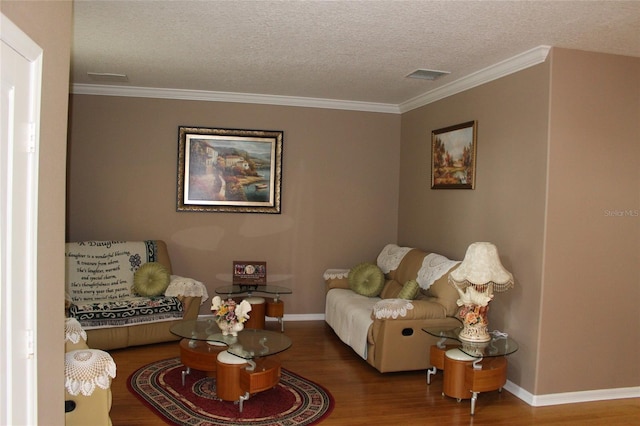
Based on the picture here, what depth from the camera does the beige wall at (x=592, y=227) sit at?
4.23 m

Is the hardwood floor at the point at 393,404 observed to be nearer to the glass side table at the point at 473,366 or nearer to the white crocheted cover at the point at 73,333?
the glass side table at the point at 473,366

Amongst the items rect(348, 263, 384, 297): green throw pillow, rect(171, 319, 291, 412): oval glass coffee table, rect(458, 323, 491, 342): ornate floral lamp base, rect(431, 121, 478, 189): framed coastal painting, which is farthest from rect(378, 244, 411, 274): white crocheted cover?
rect(171, 319, 291, 412): oval glass coffee table

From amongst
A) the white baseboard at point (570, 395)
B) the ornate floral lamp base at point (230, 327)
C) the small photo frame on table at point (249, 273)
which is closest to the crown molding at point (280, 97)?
the small photo frame on table at point (249, 273)

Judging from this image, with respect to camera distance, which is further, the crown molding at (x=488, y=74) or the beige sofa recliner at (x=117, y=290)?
the beige sofa recliner at (x=117, y=290)

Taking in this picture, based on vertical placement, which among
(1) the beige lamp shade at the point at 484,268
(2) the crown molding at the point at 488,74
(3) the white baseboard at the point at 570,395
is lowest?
(3) the white baseboard at the point at 570,395

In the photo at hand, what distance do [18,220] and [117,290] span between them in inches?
155

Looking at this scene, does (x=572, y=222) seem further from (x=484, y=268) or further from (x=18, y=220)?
(x=18, y=220)

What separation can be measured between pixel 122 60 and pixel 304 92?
79.0 inches

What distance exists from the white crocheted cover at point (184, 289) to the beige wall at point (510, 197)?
2490 mm

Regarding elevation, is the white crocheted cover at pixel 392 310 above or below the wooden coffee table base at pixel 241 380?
above

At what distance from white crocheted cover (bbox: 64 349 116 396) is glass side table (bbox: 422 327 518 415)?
2.40 metres

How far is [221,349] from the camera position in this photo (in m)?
4.51

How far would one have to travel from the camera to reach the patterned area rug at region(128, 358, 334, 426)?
12.5 ft

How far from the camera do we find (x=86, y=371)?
2.95 meters
